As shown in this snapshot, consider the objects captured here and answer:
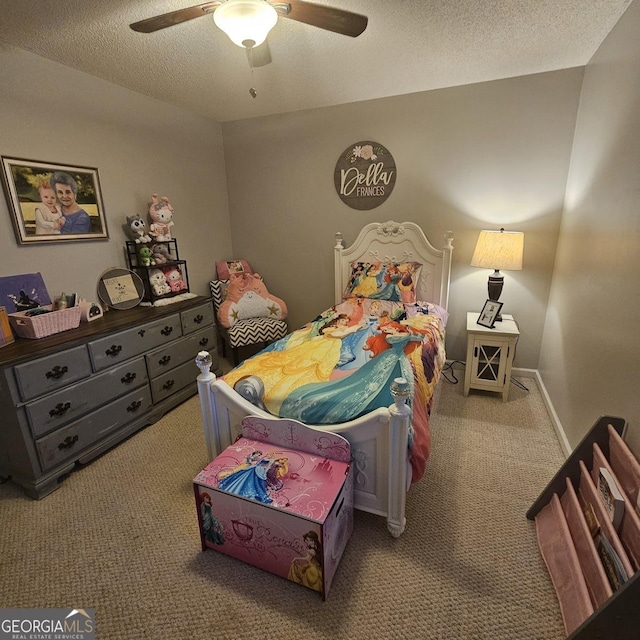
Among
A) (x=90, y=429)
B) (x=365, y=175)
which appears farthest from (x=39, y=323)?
(x=365, y=175)

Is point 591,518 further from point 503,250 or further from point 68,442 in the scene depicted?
point 68,442

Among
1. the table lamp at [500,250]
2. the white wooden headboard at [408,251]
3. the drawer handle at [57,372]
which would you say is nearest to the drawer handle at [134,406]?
the drawer handle at [57,372]

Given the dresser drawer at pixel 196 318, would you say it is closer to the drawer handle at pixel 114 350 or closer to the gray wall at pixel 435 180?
the drawer handle at pixel 114 350

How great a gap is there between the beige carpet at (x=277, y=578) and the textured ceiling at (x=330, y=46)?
95.4 inches

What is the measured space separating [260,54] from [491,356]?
253cm

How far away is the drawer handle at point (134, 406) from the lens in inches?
95.7

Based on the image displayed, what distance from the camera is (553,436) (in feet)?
7.61

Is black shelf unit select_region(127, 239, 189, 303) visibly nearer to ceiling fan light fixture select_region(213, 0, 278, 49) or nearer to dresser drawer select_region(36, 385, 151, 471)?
dresser drawer select_region(36, 385, 151, 471)

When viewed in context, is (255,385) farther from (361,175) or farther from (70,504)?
(361,175)

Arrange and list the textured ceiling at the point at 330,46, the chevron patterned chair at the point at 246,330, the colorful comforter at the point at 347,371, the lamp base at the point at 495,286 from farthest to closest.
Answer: the chevron patterned chair at the point at 246,330 → the lamp base at the point at 495,286 → the textured ceiling at the point at 330,46 → the colorful comforter at the point at 347,371

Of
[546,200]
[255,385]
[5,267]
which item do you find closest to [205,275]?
[5,267]

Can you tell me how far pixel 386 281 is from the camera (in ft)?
9.88

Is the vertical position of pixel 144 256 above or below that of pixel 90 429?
above

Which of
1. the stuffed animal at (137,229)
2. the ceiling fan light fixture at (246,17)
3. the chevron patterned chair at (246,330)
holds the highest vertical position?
the ceiling fan light fixture at (246,17)
